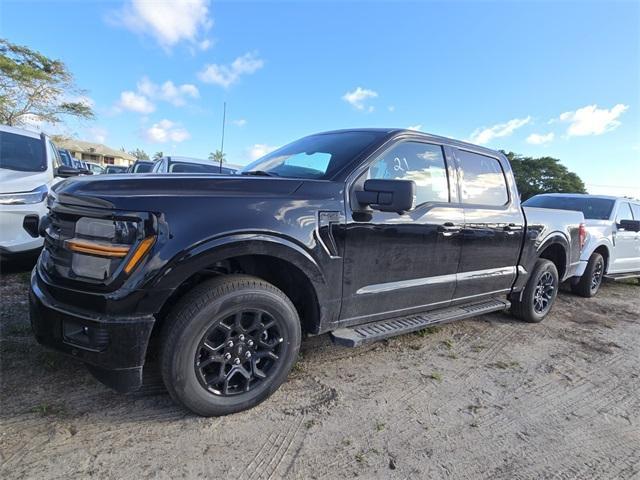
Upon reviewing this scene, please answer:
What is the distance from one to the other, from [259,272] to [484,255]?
220 centimetres

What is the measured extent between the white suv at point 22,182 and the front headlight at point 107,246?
7.62 ft

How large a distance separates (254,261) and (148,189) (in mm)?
821

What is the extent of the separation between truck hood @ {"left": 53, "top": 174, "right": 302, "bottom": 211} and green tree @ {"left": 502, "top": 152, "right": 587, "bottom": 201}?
1740 inches

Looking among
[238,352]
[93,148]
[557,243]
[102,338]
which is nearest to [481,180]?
[557,243]

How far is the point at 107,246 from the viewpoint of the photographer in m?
2.12

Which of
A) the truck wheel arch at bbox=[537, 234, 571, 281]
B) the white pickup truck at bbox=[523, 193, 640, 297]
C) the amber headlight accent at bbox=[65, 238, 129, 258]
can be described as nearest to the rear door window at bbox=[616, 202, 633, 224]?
the white pickup truck at bbox=[523, 193, 640, 297]

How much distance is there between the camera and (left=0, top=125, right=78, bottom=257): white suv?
443cm

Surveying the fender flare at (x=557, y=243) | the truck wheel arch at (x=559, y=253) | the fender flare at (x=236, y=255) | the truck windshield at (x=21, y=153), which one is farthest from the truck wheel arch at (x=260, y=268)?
the truck windshield at (x=21, y=153)

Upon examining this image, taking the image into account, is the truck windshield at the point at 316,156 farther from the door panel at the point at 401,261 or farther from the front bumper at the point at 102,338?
the front bumper at the point at 102,338

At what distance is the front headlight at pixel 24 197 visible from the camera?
14.6 ft

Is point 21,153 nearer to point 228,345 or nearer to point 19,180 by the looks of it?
point 19,180

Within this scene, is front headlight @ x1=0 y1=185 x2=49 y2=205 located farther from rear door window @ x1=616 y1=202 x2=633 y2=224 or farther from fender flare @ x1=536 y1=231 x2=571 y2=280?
rear door window @ x1=616 y1=202 x2=633 y2=224

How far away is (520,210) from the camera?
169 inches

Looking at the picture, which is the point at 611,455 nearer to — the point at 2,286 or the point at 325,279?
the point at 325,279
